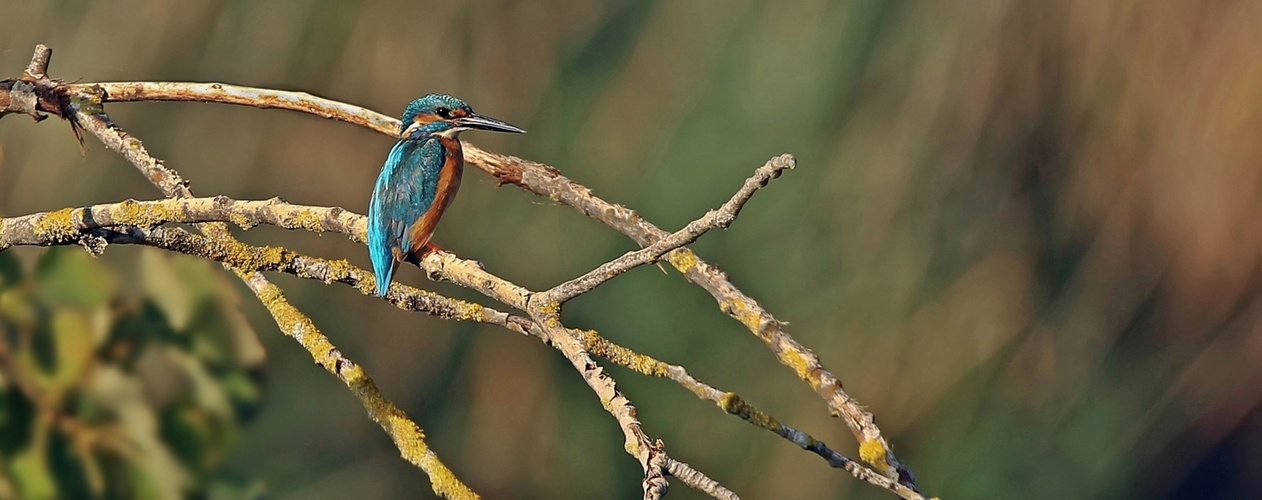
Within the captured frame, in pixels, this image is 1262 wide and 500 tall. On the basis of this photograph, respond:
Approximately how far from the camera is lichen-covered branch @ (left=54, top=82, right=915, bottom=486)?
0.91m

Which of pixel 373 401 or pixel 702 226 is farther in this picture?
pixel 373 401

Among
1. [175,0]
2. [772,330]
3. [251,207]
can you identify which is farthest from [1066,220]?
[175,0]

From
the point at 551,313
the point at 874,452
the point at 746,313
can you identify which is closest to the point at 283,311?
the point at 551,313

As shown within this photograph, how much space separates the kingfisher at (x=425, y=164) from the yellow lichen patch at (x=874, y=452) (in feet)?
1.55

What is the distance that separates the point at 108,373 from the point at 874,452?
720mm

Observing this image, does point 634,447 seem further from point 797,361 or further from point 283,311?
point 283,311

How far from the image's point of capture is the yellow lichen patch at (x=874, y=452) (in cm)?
89

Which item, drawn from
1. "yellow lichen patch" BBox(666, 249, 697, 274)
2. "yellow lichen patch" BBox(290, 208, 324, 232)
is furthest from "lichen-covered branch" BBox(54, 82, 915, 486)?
"yellow lichen patch" BBox(290, 208, 324, 232)

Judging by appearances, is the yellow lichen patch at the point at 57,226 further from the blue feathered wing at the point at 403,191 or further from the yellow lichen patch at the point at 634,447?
the yellow lichen patch at the point at 634,447

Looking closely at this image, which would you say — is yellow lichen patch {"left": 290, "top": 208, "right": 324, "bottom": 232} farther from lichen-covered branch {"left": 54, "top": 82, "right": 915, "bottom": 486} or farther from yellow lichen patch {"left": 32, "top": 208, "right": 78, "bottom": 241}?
yellow lichen patch {"left": 32, "top": 208, "right": 78, "bottom": 241}

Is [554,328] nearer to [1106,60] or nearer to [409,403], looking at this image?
[409,403]

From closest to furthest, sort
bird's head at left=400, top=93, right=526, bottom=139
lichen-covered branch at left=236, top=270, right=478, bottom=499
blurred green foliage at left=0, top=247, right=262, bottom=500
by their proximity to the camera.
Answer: lichen-covered branch at left=236, top=270, right=478, bottom=499 → blurred green foliage at left=0, top=247, right=262, bottom=500 → bird's head at left=400, top=93, right=526, bottom=139

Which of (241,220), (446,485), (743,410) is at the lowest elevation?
(446,485)

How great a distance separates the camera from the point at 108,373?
43.6 inches
